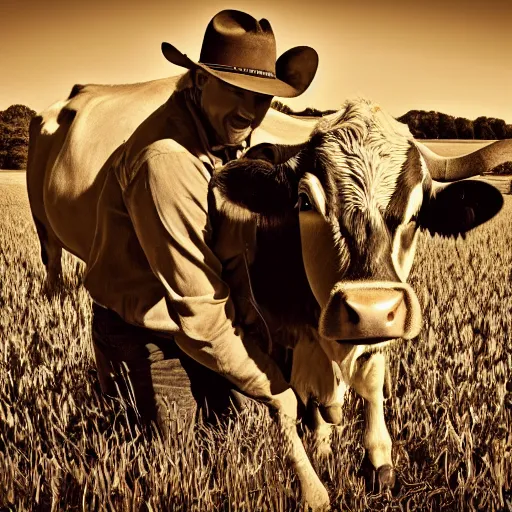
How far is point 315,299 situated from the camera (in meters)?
2.62

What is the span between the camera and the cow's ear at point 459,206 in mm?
2504

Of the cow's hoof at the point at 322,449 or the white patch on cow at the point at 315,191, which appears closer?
the white patch on cow at the point at 315,191

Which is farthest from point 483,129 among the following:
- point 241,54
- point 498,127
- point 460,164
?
point 241,54

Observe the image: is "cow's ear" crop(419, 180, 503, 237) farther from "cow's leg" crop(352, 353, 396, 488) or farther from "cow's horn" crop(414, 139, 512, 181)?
"cow's leg" crop(352, 353, 396, 488)

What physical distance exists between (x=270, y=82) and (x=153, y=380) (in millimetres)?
1286

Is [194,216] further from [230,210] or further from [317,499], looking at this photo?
[317,499]

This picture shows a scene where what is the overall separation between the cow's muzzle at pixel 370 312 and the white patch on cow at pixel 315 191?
264mm

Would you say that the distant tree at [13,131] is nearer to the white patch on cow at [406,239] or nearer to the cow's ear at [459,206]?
the cow's ear at [459,206]

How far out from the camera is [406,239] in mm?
2352

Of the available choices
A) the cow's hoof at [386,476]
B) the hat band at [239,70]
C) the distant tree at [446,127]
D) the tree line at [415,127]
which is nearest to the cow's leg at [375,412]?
the cow's hoof at [386,476]

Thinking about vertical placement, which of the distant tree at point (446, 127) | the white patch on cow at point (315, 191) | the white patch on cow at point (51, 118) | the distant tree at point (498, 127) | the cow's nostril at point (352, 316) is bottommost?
the distant tree at point (498, 127)

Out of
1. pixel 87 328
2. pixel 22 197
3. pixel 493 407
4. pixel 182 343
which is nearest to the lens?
pixel 182 343

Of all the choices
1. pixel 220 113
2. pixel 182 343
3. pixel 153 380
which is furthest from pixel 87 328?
pixel 220 113

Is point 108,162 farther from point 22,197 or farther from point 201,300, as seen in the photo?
point 22,197
